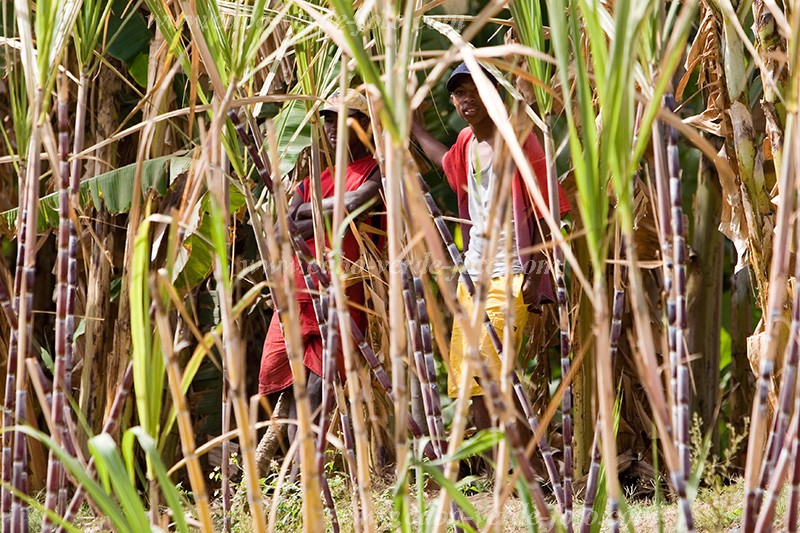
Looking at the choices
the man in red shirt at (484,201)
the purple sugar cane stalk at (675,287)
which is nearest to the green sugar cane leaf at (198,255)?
the man in red shirt at (484,201)

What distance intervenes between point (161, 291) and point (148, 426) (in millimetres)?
130

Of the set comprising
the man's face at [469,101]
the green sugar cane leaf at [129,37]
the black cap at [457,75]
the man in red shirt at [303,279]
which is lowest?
the man in red shirt at [303,279]

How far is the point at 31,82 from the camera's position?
1.13 metres

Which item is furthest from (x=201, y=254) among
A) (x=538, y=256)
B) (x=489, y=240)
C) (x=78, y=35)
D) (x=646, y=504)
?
(x=489, y=240)

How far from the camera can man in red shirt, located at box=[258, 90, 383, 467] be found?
8.71 ft

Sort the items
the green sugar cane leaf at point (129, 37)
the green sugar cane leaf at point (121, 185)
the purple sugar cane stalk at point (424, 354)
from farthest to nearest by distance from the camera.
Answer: the green sugar cane leaf at point (129, 37)
the green sugar cane leaf at point (121, 185)
the purple sugar cane stalk at point (424, 354)

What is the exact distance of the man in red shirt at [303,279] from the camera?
8.71ft

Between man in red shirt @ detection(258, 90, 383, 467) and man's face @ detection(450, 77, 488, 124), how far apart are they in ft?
1.16

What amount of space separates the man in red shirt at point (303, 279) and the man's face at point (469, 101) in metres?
0.35

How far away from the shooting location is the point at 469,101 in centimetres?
234

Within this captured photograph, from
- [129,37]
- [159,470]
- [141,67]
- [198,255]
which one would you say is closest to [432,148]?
[198,255]

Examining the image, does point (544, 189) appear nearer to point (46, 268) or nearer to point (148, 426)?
point (148, 426)

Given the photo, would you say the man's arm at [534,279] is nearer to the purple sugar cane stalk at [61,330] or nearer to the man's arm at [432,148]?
the man's arm at [432,148]

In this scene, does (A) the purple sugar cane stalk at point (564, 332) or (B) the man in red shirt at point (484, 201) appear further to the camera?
(B) the man in red shirt at point (484, 201)
